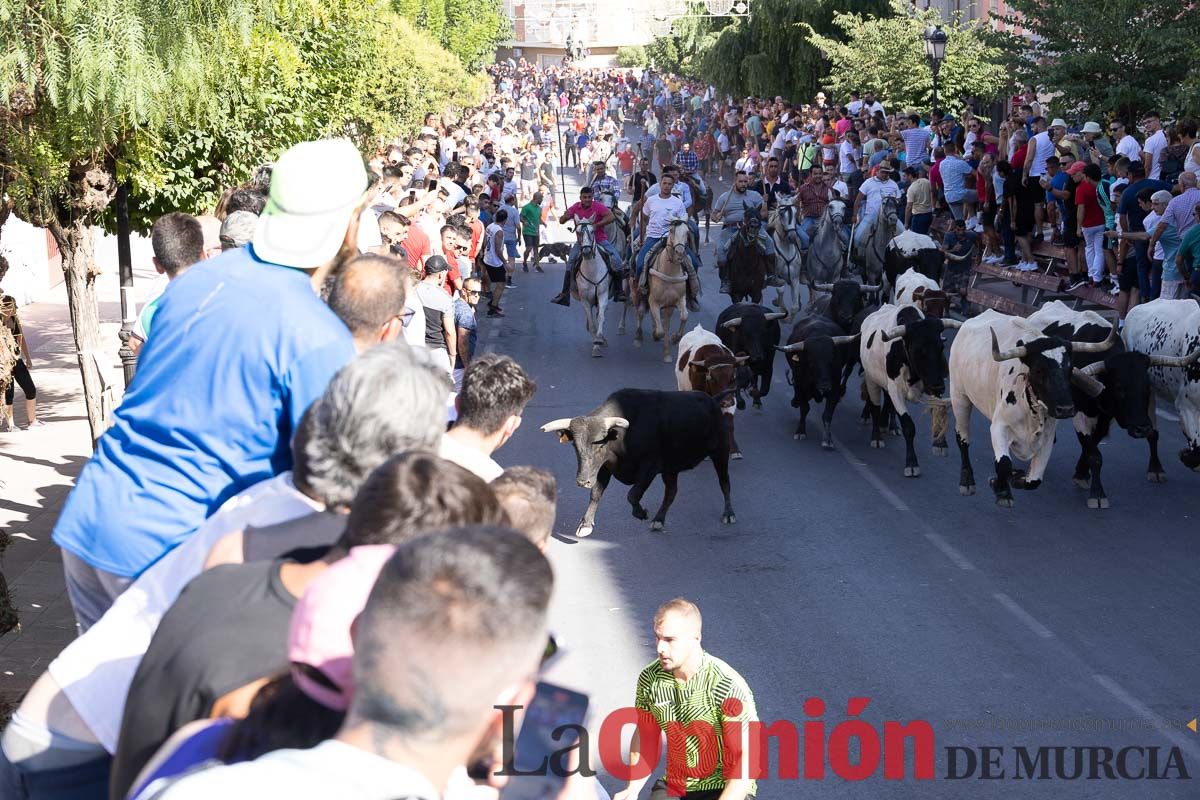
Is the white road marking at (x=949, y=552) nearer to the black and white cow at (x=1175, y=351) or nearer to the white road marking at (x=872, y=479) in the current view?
the white road marking at (x=872, y=479)

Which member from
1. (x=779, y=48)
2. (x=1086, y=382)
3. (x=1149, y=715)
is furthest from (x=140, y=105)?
(x=779, y=48)

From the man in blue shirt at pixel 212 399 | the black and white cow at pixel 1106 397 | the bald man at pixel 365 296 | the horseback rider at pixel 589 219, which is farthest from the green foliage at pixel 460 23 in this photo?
the man in blue shirt at pixel 212 399

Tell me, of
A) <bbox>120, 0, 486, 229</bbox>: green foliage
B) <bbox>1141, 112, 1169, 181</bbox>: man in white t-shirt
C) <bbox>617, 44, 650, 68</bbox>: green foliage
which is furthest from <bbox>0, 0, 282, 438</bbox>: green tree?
<bbox>617, 44, 650, 68</bbox>: green foliage

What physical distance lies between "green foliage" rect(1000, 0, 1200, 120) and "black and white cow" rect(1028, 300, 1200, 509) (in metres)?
9.05

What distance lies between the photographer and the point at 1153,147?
2019cm

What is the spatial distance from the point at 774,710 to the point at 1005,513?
15.5 feet

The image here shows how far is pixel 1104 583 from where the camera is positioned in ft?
34.2

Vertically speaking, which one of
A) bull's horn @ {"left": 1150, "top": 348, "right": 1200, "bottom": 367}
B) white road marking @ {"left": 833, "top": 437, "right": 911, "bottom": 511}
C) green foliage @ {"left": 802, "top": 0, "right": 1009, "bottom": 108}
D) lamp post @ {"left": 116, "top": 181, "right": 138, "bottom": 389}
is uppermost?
green foliage @ {"left": 802, "top": 0, "right": 1009, "bottom": 108}

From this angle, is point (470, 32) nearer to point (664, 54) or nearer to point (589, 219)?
point (664, 54)

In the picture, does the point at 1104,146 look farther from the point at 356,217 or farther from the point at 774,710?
the point at 356,217

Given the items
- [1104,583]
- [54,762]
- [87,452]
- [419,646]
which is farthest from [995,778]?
[87,452]

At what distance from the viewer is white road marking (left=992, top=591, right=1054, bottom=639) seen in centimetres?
946

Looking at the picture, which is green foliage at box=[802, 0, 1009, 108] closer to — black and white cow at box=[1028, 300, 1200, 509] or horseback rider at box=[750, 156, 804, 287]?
horseback rider at box=[750, 156, 804, 287]

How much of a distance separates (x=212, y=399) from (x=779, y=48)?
40.9 m
